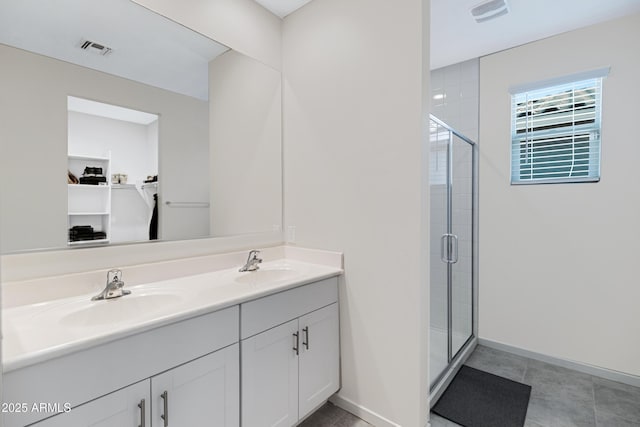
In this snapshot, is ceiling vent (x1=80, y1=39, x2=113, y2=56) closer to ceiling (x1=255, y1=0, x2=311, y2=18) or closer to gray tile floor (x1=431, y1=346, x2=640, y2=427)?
ceiling (x1=255, y1=0, x2=311, y2=18)

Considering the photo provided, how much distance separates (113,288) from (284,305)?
780 millimetres

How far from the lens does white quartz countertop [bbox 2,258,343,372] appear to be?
908 millimetres

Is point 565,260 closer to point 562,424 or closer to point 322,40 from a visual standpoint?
point 562,424

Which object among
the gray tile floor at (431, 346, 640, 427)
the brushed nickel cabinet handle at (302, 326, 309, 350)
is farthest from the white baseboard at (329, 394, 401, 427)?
the brushed nickel cabinet handle at (302, 326, 309, 350)

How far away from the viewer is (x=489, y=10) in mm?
2074

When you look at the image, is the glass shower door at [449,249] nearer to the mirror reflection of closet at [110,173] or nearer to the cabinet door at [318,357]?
the cabinet door at [318,357]

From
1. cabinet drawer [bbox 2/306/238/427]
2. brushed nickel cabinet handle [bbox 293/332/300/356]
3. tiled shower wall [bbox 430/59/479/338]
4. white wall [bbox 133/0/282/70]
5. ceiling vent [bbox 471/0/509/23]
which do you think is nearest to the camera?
cabinet drawer [bbox 2/306/238/427]

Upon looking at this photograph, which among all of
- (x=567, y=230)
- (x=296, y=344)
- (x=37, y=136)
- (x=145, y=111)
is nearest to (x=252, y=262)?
(x=296, y=344)

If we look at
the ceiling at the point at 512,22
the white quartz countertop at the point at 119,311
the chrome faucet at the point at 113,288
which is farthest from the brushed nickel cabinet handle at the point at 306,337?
the ceiling at the point at 512,22

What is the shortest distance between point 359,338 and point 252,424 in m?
0.74

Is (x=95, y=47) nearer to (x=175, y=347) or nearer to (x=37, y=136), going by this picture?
(x=37, y=136)

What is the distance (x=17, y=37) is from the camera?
1277mm

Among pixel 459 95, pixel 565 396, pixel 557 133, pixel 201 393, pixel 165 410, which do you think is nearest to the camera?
Result: pixel 165 410

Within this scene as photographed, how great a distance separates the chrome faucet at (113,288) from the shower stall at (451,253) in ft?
5.82
